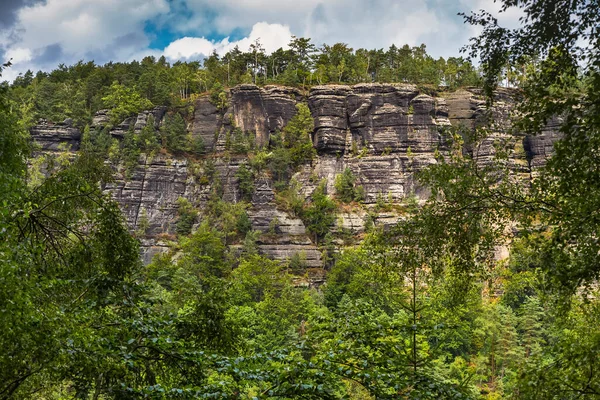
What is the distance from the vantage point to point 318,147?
247 feet

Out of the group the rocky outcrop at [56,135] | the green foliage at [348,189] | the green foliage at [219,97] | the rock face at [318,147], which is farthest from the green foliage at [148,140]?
the green foliage at [348,189]

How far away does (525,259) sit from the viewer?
7820 mm

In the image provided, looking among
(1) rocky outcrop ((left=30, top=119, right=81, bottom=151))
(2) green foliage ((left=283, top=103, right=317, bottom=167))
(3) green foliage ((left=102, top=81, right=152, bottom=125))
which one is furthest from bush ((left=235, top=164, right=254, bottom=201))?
(1) rocky outcrop ((left=30, top=119, right=81, bottom=151))

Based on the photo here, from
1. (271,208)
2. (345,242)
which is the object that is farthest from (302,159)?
(345,242)

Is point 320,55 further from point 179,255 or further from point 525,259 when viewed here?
point 525,259

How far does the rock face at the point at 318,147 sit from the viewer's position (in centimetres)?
6881

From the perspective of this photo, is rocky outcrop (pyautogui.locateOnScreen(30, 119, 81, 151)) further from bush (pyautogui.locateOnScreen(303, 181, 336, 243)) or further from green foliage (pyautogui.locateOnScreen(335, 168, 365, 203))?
green foliage (pyautogui.locateOnScreen(335, 168, 365, 203))

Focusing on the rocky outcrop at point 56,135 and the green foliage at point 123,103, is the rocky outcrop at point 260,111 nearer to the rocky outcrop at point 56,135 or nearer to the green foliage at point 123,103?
the green foliage at point 123,103

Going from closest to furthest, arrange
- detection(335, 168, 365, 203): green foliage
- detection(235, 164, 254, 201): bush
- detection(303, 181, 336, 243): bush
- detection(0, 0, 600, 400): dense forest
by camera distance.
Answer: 1. detection(0, 0, 600, 400): dense forest
2. detection(303, 181, 336, 243): bush
3. detection(335, 168, 365, 203): green foliage
4. detection(235, 164, 254, 201): bush

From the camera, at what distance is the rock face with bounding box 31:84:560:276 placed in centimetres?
6881

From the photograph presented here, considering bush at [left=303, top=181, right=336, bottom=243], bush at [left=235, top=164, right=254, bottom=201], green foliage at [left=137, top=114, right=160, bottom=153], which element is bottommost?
bush at [left=303, top=181, right=336, bottom=243]

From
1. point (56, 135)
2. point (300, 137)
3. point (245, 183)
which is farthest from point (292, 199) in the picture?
point (56, 135)

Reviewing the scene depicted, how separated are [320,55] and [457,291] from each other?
82813mm

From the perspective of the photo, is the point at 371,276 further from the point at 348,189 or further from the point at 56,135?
the point at 56,135
